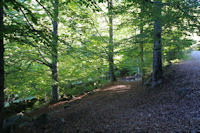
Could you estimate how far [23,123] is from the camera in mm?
4445

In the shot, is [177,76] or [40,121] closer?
[40,121]

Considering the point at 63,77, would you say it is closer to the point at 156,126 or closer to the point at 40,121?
the point at 40,121

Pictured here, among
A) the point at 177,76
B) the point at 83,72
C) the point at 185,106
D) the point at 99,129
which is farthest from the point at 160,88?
the point at 83,72

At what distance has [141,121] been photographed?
437cm

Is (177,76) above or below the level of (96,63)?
below

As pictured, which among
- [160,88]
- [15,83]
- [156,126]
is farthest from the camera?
[160,88]

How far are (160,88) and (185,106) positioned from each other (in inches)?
104

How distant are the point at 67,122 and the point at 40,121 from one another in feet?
3.32

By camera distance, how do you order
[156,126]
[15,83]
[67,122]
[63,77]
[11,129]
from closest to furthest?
1. [156,126]
2. [11,129]
3. [67,122]
4. [15,83]
5. [63,77]

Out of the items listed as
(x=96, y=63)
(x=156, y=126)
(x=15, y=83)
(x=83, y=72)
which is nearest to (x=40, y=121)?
(x=15, y=83)

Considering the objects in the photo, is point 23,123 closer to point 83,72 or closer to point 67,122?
point 67,122

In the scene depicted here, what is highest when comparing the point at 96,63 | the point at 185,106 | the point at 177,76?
the point at 96,63

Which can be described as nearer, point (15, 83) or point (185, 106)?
point (185, 106)

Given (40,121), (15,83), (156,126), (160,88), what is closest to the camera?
(156,126)
